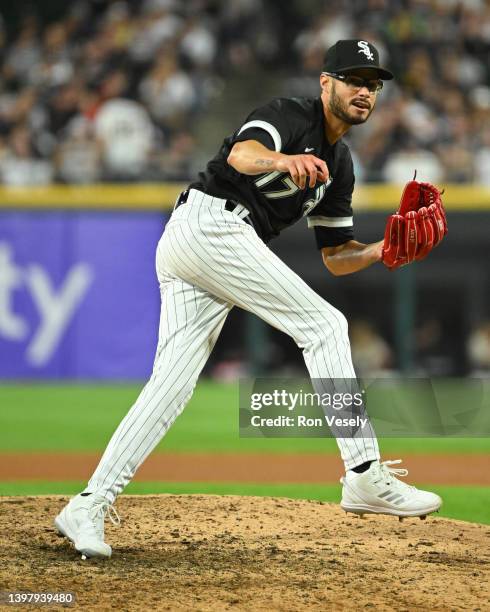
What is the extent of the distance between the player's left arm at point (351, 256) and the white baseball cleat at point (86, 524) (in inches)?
51.6

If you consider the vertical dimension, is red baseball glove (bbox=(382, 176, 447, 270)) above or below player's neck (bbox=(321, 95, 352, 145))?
below

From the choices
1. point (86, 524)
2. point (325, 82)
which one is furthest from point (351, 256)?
point (86, 524)

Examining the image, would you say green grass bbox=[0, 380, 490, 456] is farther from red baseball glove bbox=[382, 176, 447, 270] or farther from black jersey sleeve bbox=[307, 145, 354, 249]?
red baseball glove bbox=[382, 176, 447, 270]

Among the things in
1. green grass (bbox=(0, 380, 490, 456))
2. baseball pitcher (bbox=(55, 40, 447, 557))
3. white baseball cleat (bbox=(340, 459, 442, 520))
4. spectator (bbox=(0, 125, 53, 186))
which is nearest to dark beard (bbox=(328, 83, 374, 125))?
baseball pitcher (bbox=(55, 40, 447, 557))

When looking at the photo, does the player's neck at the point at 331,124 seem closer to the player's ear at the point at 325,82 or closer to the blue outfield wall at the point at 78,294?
the player's ear at the point at 325,82

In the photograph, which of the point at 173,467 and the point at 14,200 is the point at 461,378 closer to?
the point at 14,200

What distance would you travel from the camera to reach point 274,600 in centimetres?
299

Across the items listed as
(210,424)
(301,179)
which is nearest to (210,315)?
(301,179)

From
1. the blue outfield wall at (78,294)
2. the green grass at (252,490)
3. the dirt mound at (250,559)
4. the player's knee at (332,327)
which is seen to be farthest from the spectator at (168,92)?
the player's knee at (332,327)

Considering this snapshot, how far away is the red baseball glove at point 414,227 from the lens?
3.81 metres

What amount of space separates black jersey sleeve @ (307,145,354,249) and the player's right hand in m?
0.65

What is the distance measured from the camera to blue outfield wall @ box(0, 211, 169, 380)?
1145cm

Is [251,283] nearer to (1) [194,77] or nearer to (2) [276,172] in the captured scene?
(2) [276,172]

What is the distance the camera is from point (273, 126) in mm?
3484
